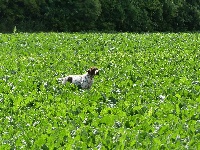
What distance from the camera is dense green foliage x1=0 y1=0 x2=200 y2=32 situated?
33.8m

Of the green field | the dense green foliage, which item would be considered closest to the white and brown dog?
the green field

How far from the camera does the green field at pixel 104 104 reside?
6020 millimetres

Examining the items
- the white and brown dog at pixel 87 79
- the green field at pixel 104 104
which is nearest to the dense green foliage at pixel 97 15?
the green field at pixel 104 104

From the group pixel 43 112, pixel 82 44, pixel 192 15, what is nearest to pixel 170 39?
pixel 82 44

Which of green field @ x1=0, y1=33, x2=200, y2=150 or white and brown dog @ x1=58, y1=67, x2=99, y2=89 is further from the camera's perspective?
white and brown dog @ x1=58, y1=67, x2=99, y2=89

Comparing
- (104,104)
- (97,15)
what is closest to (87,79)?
(104,104)

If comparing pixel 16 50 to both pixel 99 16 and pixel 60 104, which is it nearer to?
pixel 60 104

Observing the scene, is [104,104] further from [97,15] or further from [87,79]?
[97,15]

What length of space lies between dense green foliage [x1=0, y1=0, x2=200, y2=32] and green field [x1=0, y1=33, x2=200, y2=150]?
1864 cm

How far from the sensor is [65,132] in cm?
625

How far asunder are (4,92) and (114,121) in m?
3.27

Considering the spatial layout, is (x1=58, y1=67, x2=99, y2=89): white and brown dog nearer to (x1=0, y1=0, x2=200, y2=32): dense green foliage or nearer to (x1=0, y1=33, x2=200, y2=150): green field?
(x1=0, y1=33, x2=200, y2=150): green field

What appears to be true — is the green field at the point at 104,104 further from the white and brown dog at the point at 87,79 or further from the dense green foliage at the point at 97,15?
the dense green foliage at the point at 97,15

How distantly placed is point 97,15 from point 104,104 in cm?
2725
